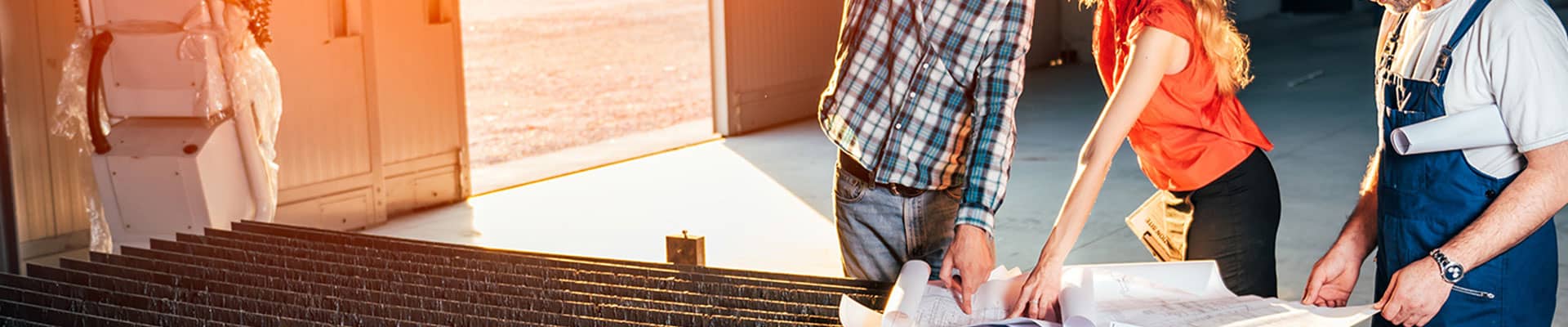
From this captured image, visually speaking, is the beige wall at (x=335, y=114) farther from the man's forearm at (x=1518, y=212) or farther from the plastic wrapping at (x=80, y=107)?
the man's forearm at (x=1518, y=212)

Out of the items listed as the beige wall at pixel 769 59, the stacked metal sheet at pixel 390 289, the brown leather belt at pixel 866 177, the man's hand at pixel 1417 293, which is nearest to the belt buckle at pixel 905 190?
the brown leather belt at pixel 866 177

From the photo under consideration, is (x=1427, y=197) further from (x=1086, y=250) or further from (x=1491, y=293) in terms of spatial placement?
(x=1086, y=250)

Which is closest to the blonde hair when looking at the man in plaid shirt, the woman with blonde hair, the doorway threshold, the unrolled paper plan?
the woman with blonde hair

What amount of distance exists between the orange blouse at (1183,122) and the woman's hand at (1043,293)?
2.41ft

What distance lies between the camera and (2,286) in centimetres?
182

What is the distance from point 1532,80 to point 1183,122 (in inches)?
29.1

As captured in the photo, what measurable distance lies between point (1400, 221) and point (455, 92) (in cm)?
537

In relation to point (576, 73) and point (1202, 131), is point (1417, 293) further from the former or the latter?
point (576, 73)

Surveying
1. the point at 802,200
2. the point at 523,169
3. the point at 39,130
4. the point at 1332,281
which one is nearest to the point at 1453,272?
the point at 1332,281

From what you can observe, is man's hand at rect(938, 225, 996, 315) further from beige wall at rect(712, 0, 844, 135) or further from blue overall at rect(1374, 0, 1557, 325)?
beige wall at rect(712, 0, 844, 135)

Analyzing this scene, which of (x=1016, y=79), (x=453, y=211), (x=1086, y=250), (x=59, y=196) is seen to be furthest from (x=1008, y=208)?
(x=1016, y=79)

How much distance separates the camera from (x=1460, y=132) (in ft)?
6.12

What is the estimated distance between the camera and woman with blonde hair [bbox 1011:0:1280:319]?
2264 mm

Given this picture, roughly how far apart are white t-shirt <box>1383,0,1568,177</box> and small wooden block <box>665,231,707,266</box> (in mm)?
1094
